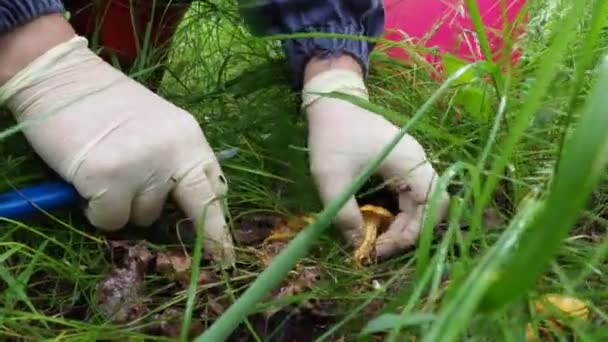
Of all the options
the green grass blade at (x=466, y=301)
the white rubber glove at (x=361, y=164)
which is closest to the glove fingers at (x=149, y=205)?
the white rubber glove at (x=361, y=164)

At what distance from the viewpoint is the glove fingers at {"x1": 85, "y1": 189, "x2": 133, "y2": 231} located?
0.81 m

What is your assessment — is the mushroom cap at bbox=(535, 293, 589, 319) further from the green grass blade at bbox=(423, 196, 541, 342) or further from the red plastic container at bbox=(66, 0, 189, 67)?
the red plastic container at bbox=(66, 0, 189, 67)

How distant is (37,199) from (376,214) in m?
0.31

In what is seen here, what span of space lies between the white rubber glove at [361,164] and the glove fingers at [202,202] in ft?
0.33

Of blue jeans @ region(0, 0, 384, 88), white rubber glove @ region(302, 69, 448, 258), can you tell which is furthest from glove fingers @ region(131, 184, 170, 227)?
blue jeans @ region(0, 0, 384, 88)

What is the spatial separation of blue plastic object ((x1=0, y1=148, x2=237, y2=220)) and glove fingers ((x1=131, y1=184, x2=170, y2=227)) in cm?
6

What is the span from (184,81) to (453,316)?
0.80 meters

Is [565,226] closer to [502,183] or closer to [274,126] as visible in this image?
[502,183]

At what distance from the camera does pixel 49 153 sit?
2.76ft

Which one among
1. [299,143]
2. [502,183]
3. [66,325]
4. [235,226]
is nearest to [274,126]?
[299,143]

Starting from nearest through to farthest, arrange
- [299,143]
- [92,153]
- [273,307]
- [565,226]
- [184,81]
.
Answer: [565,226], [273,307], [92,153], [299,143], [184,81]

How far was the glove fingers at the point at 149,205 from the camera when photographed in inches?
32.5

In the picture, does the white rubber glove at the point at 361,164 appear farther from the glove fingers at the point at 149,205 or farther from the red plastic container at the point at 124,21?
the red plastic container at the point at 124,21

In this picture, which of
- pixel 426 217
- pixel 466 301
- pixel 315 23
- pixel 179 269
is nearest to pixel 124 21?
pixel 315 23
